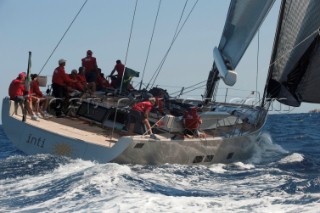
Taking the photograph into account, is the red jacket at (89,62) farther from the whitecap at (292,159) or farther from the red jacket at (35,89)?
the whitecap at (292,159)

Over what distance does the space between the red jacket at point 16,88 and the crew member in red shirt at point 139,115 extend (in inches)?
97.3

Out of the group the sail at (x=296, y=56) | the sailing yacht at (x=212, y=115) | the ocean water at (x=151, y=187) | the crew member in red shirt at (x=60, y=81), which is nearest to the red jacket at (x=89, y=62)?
the sailing yacht at (x=212, y=115)

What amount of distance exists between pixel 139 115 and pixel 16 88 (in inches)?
108

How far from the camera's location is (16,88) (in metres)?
13.6

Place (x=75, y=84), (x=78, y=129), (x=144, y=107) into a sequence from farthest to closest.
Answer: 1. (x=75, y=84)
2. (x=78, y=129)
3. (x=144, y=107)

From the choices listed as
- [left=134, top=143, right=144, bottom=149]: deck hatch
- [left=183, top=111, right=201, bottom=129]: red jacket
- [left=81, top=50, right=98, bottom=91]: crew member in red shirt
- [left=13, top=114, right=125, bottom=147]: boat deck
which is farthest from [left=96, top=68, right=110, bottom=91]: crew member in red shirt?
[left=134, top=143, right=144, bottom=149]: deck hatch

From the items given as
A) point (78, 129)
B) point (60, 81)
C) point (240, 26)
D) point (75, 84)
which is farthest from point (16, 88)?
point (240, 26)

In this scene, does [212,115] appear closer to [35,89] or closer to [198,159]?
[198,159]

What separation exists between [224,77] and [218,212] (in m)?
6.00

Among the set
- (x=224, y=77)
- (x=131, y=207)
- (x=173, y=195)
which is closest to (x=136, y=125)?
(x=224, y=77)

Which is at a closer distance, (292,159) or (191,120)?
(191,120)

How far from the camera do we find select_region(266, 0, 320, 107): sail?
15734 millimetres

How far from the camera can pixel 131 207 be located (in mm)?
8344

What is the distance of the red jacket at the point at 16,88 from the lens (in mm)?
13625
